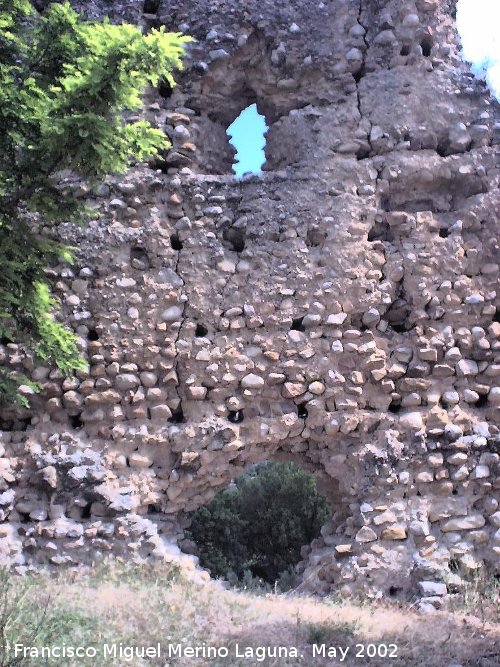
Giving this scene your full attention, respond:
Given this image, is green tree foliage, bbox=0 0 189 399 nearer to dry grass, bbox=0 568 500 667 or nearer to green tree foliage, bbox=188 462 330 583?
dry grass, bbox=0 568 500 667

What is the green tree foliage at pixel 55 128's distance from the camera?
14.9ft

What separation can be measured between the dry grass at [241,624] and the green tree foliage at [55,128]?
181cm

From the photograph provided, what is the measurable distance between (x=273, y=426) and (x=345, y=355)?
960 millimetres

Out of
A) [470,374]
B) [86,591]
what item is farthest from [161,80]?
[86,591]

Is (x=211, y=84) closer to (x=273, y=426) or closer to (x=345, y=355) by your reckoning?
(x=345, y=355)

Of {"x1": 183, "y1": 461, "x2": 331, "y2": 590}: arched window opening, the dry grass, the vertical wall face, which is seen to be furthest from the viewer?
{"x1": 183, "y1": 461, "x2": 331, "y2": 590}: arched window opening

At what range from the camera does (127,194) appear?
22.7ft

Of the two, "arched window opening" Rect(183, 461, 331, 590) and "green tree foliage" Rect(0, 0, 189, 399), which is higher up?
"green tree foliage" Rect(0, 0, 189, 399)

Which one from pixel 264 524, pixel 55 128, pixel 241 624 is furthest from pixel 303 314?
pixel 264 524

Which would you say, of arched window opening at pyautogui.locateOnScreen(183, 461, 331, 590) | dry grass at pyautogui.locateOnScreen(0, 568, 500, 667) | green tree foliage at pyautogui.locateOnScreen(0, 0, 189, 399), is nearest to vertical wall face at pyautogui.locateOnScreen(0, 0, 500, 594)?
dry grass at pyautogui.locateOnScreen(0, 568, 500, 667)

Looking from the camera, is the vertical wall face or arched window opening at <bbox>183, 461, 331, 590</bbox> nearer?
the vertical wall face

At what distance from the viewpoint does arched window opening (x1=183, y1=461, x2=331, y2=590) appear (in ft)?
43.4

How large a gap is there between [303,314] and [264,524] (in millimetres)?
8030

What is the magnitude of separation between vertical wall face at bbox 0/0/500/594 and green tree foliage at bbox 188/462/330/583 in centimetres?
697
